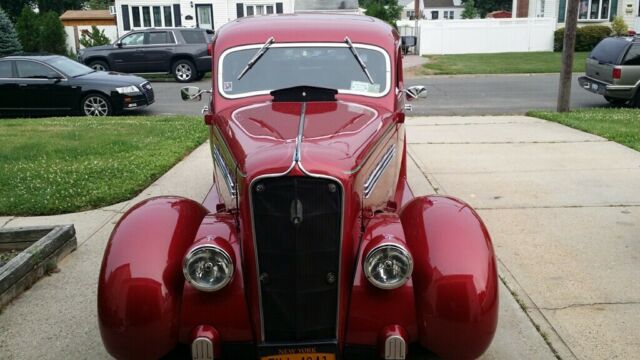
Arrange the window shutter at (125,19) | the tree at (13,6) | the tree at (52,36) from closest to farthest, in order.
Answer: the tree at (52,36)
the window shutter at (125,19)
the tree at (13,6)

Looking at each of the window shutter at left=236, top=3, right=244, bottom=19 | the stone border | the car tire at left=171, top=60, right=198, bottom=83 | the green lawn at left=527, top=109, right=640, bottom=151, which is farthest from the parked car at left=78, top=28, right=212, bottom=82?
the stone border

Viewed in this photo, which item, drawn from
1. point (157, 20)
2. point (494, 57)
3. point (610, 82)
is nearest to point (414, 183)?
→ point (610, 82)

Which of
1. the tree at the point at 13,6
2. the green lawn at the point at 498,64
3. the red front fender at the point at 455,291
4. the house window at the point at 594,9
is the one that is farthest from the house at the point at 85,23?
the red front fender at the point at 455,291

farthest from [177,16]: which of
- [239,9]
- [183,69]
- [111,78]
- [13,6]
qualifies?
[13,6]

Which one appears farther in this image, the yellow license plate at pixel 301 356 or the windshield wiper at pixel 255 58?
the windshield wiper at pixel 255 58

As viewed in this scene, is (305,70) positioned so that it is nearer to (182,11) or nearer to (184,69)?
(184,69)

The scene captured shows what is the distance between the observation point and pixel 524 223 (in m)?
6.16

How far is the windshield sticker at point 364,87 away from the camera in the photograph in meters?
4.65

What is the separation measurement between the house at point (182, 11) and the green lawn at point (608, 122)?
24705 mm

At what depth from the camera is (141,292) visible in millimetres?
3234

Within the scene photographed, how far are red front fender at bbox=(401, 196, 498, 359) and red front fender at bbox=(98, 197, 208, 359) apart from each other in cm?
131

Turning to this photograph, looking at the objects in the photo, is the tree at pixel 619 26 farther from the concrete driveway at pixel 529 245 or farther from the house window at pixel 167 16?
the concrete driveway at pixel 529 245

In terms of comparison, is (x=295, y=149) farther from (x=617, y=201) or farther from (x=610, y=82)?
(x=610, y=82)

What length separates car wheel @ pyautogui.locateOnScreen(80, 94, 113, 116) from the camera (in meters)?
13.9
